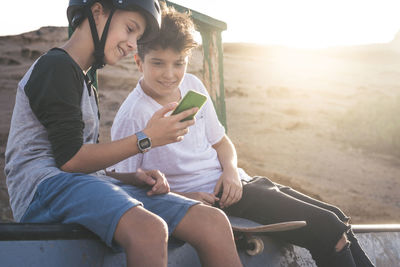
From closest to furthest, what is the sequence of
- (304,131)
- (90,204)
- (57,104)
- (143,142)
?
(90,204)
(57,104)
(143,142)
(304,131)

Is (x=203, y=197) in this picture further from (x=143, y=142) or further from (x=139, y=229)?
(x=139, y=229)

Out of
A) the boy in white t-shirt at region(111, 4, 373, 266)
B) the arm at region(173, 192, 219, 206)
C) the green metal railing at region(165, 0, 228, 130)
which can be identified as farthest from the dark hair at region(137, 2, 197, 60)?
the green metal railing at region(165, 0, 228, 130)

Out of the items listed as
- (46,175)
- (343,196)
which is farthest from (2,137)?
(46,175)

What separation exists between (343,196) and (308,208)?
4.97 m

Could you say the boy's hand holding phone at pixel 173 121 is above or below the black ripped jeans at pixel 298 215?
above

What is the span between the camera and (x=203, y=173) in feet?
6.93

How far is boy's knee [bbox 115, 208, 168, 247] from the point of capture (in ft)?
4.13

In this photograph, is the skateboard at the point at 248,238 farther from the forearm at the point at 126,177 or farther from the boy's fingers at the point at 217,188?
the forearm at the point at 126,177

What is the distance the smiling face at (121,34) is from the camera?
1754 millimetres

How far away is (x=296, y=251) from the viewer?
2.08 meters

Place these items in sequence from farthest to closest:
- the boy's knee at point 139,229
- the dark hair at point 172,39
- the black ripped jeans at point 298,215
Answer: the dark hair at point 172,39, the black ripped jeans at point 298,215, the boy's knee at point 139,229

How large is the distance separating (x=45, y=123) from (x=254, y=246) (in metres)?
1.15

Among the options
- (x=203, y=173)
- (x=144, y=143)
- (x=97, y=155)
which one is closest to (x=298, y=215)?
(x=203, y=173)

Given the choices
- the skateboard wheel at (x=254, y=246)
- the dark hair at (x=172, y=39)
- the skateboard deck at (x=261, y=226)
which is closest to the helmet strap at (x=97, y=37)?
the dark hair at (x=172, y=39)
